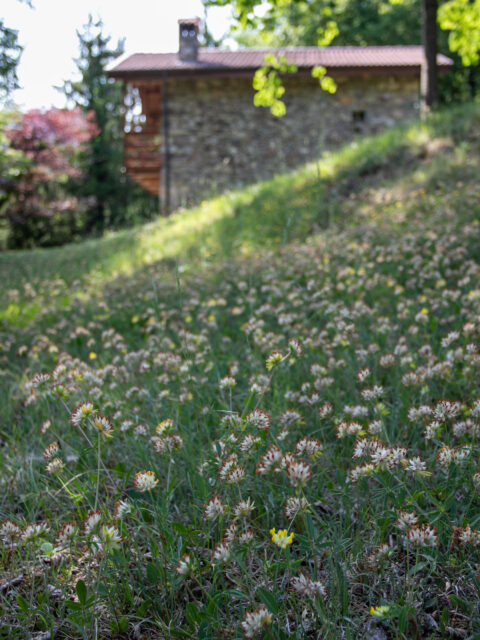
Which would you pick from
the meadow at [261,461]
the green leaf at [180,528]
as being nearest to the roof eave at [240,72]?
the meadow at [261,461]

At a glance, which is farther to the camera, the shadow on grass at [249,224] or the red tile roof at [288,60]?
the red tile roof at [288,60]

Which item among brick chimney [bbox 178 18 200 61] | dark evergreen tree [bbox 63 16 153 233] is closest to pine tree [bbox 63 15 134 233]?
dark evergreen tree [bbox 63 16 153 233]

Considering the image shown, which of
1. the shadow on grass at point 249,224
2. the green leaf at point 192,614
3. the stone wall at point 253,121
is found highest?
the stone wall at point 253,121

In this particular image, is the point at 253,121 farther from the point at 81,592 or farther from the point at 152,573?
the point at 81,592

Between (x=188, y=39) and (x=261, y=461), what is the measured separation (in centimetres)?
1925

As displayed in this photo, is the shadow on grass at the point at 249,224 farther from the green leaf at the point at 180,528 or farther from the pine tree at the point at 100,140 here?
the pine tree at the point at 100,140

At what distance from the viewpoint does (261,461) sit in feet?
5.44

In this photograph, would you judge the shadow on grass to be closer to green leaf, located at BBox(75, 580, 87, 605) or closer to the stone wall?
green leaf, located at BBox(75, 580, 87, 605)

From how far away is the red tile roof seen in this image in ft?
52.8

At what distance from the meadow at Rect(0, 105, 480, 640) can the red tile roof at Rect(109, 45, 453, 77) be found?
12.8m

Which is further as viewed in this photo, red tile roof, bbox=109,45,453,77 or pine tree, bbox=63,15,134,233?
pine tree, bbox=63,15,134,233

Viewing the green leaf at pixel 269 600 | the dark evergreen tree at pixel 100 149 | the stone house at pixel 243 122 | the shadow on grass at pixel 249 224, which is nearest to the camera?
the green leaf at pixel 269 600

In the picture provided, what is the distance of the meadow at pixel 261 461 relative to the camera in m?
1.38

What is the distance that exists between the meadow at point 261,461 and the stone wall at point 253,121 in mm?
11727
